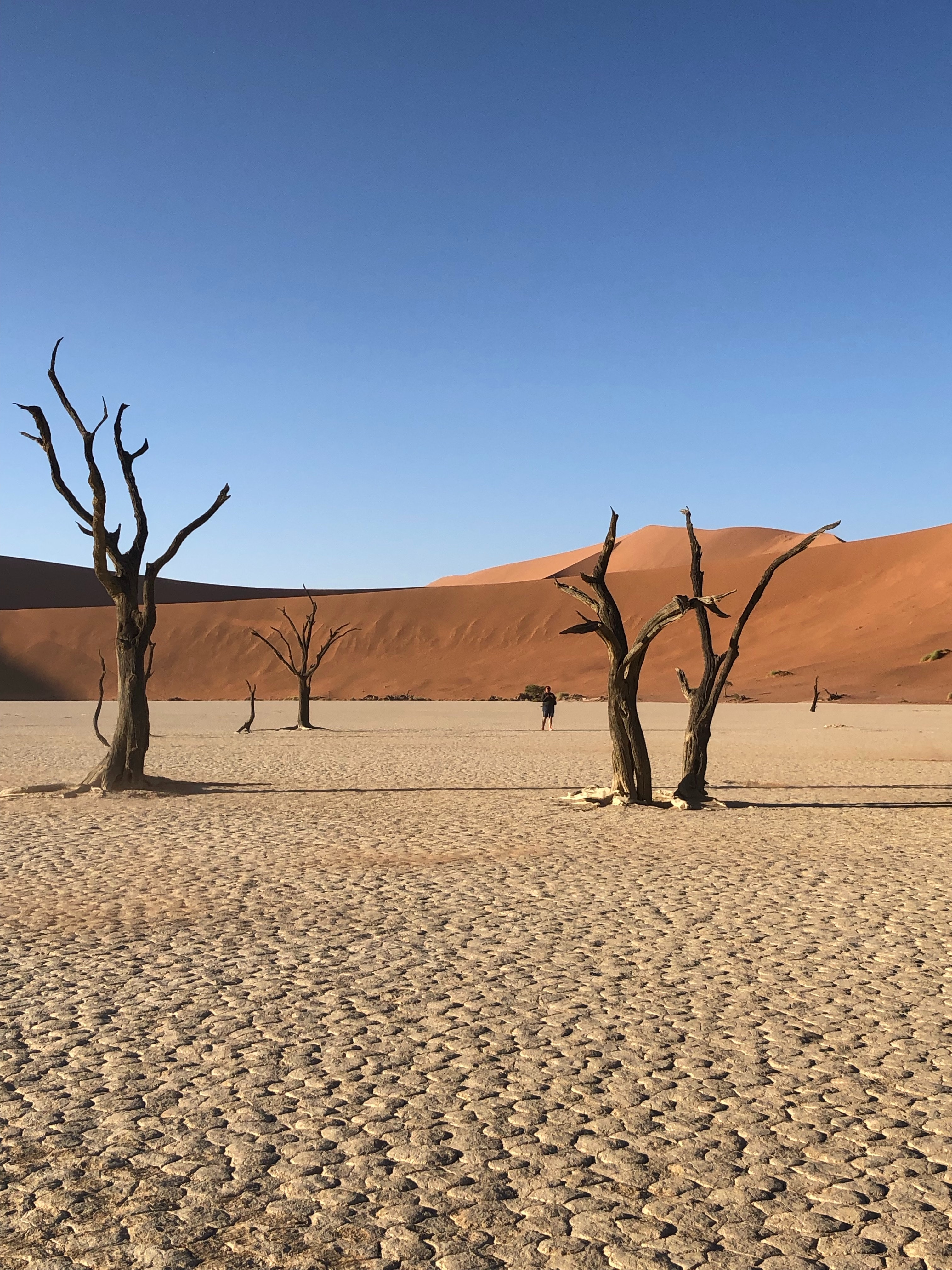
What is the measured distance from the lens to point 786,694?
194ft

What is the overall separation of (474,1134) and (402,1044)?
1162 millimetres

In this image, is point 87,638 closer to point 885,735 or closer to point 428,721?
point 428,721

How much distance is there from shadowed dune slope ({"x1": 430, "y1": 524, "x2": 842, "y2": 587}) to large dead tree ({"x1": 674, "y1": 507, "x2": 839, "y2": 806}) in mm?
143368

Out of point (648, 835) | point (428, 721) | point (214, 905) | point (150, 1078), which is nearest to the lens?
point (150, 1078)

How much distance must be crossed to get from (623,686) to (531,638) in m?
70.9

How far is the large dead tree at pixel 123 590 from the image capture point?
16.8 m

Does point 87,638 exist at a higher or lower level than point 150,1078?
higher

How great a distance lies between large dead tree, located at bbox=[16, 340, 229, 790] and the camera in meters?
16.8

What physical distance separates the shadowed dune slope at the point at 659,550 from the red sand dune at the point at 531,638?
7034 cm

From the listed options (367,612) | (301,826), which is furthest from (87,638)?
(301,826)

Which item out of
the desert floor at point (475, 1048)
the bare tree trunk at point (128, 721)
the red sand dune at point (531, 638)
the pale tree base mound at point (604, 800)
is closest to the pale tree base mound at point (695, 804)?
the pale tree base mound at point (604, 800)

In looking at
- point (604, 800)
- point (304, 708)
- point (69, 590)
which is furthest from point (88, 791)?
point (69, 590)

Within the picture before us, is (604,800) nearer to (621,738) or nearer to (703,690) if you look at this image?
(621,738)

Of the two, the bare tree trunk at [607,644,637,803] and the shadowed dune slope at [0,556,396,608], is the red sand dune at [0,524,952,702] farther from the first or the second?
the bare tree trunk at [607,644,637,803]
